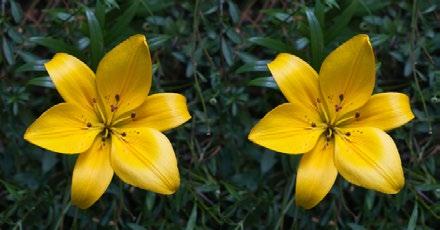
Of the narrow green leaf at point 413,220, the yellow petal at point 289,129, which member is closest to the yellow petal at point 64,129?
the yellow petal at point 289,129

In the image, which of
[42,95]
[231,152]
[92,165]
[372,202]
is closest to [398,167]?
[372,202]

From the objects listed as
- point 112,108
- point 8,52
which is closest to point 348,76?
point 112,108

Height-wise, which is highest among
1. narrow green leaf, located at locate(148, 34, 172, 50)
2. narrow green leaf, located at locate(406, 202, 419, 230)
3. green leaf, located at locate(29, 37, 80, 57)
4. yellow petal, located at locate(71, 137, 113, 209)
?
green leaf, located at locate(29, 37, 80, 57)

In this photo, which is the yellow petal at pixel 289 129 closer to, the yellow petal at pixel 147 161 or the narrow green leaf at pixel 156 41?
the yellow petal at pixel 147 161

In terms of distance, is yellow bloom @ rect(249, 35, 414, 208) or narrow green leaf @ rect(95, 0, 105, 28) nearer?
yellow bloom @ rect(249, 35, 414, 208)

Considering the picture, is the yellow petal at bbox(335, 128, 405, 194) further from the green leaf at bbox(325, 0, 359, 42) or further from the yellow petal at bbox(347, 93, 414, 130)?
the green leaf at bbox(325, 0, 359, 42)

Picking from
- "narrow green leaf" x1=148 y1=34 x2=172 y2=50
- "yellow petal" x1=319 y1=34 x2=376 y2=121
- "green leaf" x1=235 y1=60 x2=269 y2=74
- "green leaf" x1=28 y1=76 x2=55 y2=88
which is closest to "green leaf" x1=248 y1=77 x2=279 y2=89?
"green leaf" x1=235 y1=60 x2=269 y2=74
